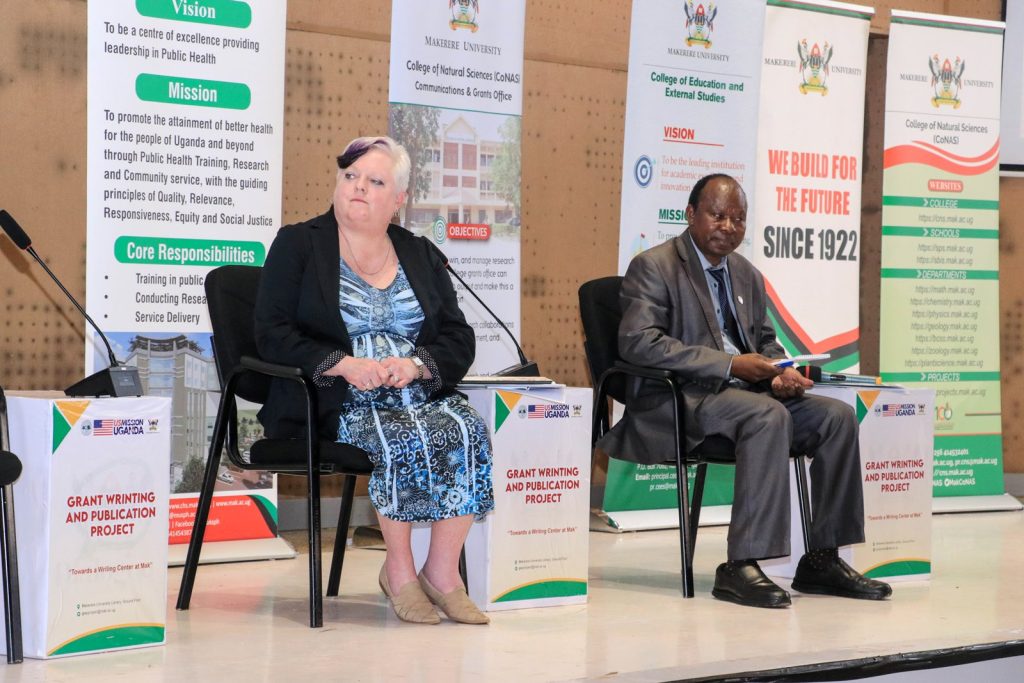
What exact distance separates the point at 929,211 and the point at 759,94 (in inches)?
43.3

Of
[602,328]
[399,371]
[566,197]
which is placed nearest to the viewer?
[399,371]

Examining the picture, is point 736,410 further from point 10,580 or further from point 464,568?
point 10,580

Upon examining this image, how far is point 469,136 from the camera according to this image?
5.16 metres

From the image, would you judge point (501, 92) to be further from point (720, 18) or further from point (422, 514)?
point (422, 514)

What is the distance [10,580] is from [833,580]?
2.35 m

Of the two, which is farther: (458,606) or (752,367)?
(752,367)

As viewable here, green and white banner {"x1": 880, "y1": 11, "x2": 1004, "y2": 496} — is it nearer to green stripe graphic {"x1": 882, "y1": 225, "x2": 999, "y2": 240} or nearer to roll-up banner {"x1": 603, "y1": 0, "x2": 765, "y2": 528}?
green stripe graphic {"x1": 882, "y1": 225, "x2": 999, "y2": 240}

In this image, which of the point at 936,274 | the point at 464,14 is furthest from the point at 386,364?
the point at 936,274

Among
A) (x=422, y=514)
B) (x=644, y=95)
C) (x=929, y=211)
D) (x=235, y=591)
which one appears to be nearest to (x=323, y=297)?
(x=422, y=514)

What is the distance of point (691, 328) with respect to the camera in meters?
4.10

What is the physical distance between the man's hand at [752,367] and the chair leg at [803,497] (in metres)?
0.30

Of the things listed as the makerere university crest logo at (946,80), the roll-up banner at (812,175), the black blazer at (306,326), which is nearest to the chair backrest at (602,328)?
the black blazer at (306,326)

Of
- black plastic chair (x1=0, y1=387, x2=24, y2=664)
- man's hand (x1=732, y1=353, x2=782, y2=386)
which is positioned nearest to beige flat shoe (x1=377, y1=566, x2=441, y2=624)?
black plastic chair (x1=0, y1=387, x2=24, y2=664)

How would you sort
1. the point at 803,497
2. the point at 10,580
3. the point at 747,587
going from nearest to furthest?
1. the point at 10,580
2. the point at 747,587
3. the point at 803,497
